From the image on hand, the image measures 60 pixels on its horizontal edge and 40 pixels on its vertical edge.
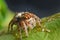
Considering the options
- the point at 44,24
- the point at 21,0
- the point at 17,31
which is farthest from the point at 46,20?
the point at 21,0

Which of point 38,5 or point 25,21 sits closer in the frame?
point 25,21

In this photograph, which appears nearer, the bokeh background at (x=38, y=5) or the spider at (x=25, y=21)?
the spider at (x=25, y=21)

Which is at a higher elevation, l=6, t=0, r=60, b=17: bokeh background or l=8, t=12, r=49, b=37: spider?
l=6, t=0, r=60, b=17: bokeh background

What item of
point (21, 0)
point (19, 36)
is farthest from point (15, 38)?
point (21, 0)

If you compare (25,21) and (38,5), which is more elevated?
(38,5)

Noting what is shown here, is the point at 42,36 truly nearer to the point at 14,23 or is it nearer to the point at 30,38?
the point at 30,38

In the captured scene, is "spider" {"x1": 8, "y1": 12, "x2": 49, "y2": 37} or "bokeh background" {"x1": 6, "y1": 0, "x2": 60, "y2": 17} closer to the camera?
"spider" {"x1": 8, "y1": 12, "x2": 49, "y2": 37}

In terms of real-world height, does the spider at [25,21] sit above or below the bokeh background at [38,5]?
below

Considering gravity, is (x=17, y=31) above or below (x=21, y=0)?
below

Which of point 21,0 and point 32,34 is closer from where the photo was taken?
point 32,34
